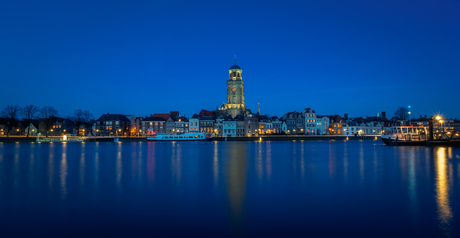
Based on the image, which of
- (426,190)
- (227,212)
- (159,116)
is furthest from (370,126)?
(227,212)

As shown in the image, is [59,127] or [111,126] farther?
[59,127]

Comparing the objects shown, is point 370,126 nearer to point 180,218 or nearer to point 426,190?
point 426,190

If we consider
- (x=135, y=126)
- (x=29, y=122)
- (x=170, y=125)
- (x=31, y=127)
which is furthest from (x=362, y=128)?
(x=31, y=127)

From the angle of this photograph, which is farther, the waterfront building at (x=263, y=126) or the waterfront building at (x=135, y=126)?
the waterfront building at (x=135, y=126)

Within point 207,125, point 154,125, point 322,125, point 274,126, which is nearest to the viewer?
point 154,125

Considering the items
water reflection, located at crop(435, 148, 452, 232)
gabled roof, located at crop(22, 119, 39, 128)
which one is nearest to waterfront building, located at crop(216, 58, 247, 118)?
gabled roof, located at crop(22, 119, 39, 128)

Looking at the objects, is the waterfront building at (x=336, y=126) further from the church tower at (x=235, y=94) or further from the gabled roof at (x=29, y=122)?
the gabled roof at (x=29, y=122)

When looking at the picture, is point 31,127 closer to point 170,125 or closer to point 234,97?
point 170,125

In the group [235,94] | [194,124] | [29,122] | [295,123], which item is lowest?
[194,124]

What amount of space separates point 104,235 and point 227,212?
3.96 m

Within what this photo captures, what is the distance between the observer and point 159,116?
388 ft

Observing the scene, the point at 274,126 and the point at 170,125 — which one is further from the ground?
the point at 170,125

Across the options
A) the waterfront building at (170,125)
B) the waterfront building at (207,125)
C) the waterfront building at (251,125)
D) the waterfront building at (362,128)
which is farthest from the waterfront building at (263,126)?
the waterfront building at (170,125)

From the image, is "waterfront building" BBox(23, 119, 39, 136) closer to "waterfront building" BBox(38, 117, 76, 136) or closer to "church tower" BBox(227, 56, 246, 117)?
"waterfront building" BBox(38, 117, 76, 136)
